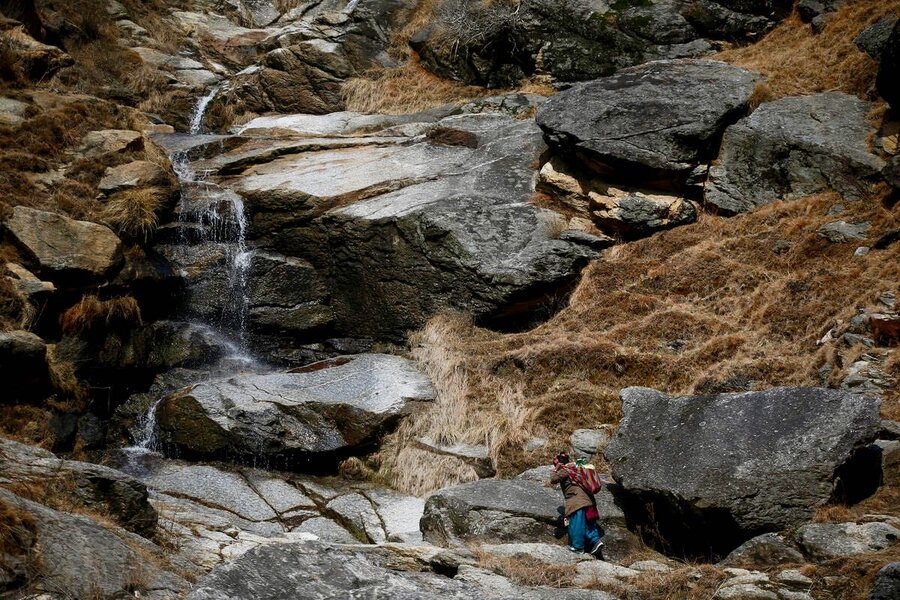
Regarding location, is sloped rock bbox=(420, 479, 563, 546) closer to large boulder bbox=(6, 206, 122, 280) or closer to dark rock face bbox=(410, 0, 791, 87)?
large boulder bbox=(6, 206, 122, 280)

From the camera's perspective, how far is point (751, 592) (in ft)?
22.1

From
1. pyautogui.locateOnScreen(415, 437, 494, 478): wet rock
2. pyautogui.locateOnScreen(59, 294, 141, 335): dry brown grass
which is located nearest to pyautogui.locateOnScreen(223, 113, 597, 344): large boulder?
pyautogui.locateOnScreen(59, 294, 141, 335): dry brown grass

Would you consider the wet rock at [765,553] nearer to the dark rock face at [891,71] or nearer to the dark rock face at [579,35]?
the dark rock face at [891,71]

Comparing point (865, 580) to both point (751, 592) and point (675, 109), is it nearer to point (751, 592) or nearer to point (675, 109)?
point (751, 592)

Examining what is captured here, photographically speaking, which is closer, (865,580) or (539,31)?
(865,580)

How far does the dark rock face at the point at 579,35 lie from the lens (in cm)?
1847

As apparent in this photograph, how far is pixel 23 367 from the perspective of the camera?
11.3 metres

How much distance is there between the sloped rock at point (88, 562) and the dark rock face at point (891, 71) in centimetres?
1234

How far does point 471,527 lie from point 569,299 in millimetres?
5757

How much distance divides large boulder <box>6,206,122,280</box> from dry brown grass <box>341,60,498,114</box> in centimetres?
838

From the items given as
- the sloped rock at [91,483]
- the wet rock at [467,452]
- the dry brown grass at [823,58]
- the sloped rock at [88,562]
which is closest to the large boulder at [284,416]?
the wet rock at [467,452]

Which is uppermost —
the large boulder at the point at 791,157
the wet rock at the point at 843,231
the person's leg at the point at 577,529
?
the large boulder at the point at 791,157

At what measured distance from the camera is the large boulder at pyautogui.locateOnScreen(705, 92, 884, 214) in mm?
13992

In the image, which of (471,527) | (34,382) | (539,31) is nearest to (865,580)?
(471,527)
